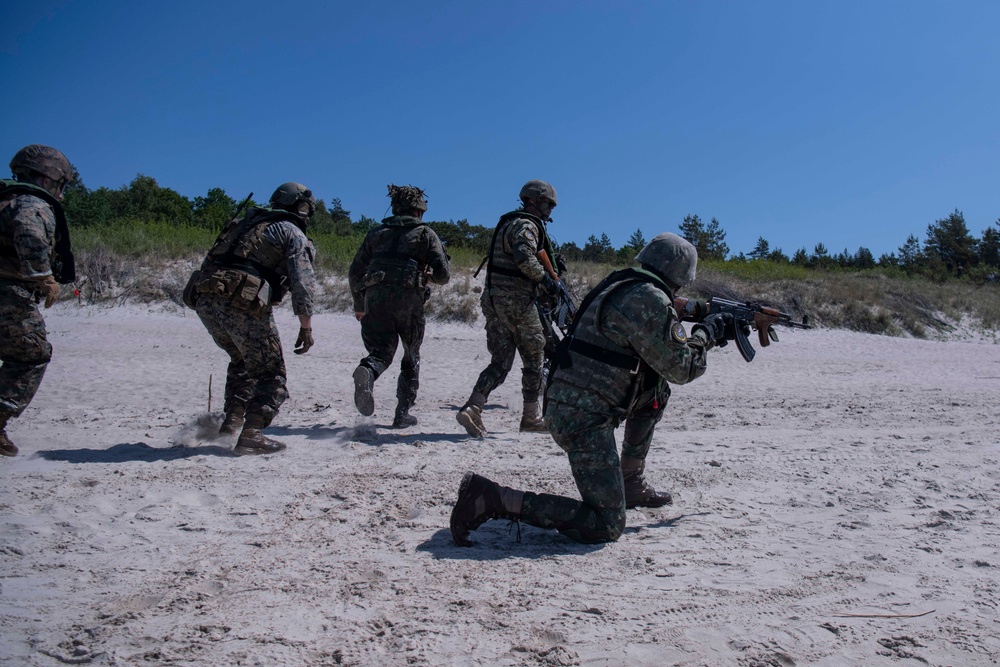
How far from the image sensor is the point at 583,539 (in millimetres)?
3854

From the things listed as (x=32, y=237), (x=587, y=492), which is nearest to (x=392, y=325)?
(x=32, y=237)

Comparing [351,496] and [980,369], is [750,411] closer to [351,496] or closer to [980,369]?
[351,496]

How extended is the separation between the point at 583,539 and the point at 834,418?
4709mm

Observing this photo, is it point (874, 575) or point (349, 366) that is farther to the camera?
point (349, 366)

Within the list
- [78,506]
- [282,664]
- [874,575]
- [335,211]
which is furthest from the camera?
[335,211]

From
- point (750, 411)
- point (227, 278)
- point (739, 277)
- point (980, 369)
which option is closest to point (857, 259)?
point (739, 277)

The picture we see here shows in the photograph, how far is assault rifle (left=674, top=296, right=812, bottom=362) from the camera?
4.43 m

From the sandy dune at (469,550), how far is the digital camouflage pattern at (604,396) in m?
0.19

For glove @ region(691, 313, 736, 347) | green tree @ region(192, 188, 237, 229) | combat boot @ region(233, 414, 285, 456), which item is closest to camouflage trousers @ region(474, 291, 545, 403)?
combat boot @ region(233, 414, 285, 456)

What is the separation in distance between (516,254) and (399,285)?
1.05 metres

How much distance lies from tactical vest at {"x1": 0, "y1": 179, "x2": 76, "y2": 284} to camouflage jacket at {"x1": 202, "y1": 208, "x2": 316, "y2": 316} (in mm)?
979

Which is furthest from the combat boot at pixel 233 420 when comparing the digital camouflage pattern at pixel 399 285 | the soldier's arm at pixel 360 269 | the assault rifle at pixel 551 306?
the assault rifle at pixel 551 306

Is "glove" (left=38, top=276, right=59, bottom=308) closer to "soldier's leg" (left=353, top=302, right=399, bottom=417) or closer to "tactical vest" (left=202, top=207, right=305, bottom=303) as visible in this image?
"tactical vest" (left=202, top=207, right=305, bottom=303)

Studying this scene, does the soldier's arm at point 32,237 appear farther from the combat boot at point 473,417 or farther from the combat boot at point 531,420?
the combat boot at point 531,420
